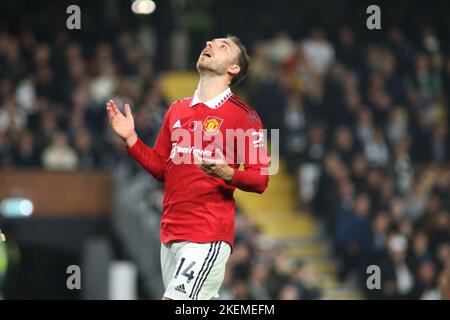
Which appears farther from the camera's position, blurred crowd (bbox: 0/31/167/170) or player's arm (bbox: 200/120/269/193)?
blurred crowd (bbox: 0/31/167/170)

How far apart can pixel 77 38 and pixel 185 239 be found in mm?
14417

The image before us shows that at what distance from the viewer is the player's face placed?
8.36 m

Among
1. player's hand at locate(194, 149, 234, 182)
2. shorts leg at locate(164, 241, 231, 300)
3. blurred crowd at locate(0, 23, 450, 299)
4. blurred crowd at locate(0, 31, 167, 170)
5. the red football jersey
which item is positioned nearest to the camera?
player's hand at locate(194, 149, 234, 182)

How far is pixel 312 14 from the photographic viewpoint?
23266mm

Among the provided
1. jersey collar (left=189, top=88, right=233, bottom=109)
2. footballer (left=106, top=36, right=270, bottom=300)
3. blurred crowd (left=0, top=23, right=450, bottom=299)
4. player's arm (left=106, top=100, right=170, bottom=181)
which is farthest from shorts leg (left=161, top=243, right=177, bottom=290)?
blurred crowd (left=0, top=23, right=450, bottom=299)

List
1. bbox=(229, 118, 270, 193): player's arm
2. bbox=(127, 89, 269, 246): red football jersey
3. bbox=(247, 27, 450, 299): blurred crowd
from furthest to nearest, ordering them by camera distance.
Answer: bbox=(247, 27, 450, 299): blurred crowd → bbox=(127, 89, 269, 246): red football jersey → bbox=(229, 118, 270, 193): player's arm

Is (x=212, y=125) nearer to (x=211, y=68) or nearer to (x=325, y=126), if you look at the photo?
(x=211, y=68)

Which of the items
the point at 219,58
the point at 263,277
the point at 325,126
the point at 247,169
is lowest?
the point at 263,277

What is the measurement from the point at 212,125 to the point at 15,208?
414 inches

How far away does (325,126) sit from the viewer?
20.1 m

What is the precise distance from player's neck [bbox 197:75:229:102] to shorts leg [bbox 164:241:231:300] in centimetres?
94

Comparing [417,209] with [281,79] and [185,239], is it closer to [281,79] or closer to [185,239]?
[281,79]

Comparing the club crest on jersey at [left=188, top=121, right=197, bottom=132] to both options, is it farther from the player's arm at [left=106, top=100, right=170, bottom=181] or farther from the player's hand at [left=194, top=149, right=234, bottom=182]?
the player's hand at [left=194, top=149, right=234, bottom=182]

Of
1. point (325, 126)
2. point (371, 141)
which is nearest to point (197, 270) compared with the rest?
point (325, 126)
